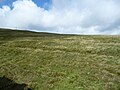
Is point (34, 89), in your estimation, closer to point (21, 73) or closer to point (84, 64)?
point (21, 73)

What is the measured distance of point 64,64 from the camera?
46.5 metres

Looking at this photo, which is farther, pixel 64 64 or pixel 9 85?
pixel 64 64

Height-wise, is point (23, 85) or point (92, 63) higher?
point (92, 63)

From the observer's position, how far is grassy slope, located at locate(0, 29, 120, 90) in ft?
130

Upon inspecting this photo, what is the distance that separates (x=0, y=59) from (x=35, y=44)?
11923 millimetres

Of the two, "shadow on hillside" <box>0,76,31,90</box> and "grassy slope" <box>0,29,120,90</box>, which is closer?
"grassy slope" <box>0,29,120,90</box>

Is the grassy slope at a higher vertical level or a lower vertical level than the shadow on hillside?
higher

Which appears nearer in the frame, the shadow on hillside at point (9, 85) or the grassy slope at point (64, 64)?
the grassy slope at point (64, 64)

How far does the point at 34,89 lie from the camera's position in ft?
129

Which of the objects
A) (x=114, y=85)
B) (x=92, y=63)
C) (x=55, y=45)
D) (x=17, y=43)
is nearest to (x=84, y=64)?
(x=92, y=63)

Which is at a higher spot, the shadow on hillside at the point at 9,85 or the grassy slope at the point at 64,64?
the grassy slope at the point at 64,64

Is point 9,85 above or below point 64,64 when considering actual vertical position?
below

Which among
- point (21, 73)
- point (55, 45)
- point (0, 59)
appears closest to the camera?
point (21, 73)

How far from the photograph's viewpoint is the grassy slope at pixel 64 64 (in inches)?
1561
